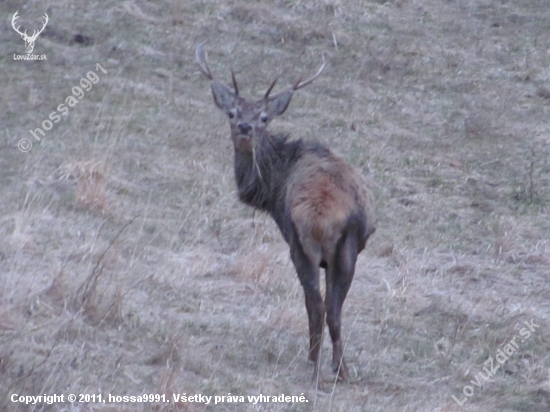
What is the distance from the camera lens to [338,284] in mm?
6945

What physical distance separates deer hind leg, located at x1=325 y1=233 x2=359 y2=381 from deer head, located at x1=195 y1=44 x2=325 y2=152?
5.37 ft

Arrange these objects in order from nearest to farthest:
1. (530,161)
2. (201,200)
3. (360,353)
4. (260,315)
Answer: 1. (360,353)
2. (260,315)
3. (201,200)
4. (530,161)

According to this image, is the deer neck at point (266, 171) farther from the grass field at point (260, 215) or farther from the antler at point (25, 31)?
the antler at point (25, 31)

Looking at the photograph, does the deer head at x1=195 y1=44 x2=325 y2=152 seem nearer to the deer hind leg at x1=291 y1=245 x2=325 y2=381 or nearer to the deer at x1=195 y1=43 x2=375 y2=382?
the deer at x1=195 y1=43 x2=375 y2=382

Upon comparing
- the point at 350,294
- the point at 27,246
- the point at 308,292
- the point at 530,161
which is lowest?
the point at 530,161

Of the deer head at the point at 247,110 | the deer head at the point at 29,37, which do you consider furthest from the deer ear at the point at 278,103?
the deer head at the point at 29,37

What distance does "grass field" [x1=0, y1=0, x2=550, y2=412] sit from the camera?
6.88 m

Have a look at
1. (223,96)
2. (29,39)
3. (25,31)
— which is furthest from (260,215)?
(25,31)

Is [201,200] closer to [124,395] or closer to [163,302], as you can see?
[163,302]

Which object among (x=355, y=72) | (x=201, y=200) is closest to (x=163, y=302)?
(x=201, y=200)

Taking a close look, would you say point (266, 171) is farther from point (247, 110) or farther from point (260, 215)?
point (260, 215)

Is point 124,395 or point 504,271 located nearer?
point 124,395

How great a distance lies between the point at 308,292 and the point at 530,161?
712 centimetres

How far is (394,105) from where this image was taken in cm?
1454
